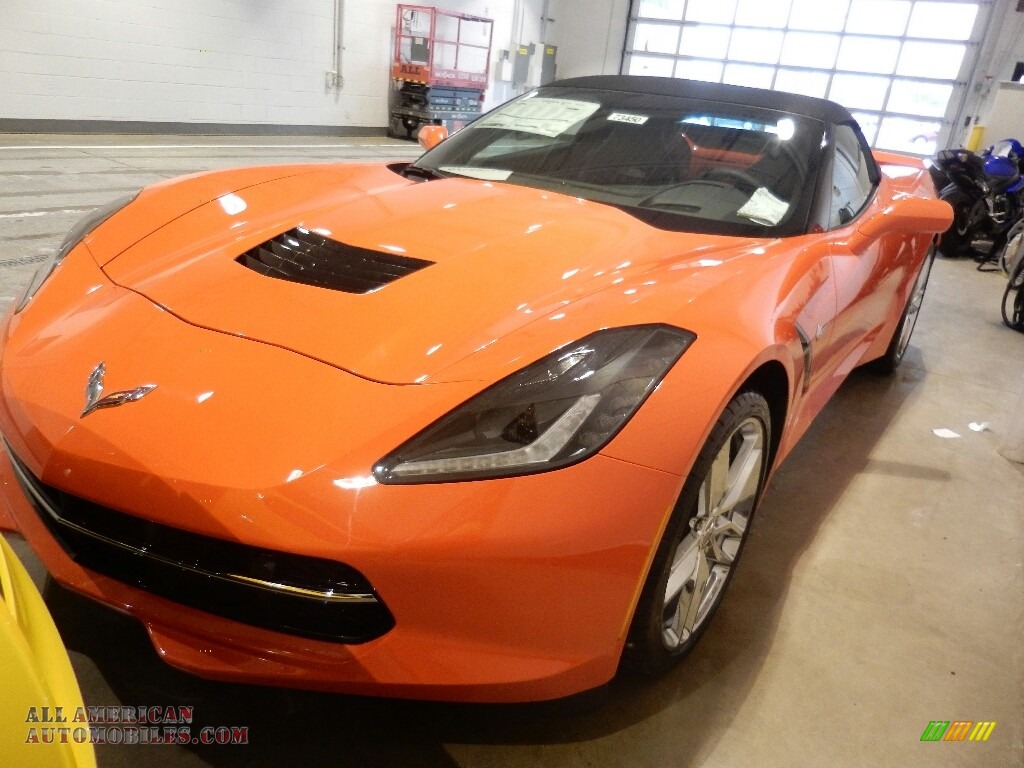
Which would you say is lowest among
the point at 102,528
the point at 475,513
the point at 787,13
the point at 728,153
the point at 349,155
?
the point at 349,155

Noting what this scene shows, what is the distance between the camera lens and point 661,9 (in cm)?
1380

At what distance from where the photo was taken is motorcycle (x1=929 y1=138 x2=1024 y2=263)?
678 cm

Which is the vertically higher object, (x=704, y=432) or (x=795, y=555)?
(x=704, y=432)

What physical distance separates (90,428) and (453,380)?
1.69ft

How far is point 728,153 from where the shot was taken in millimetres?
1974

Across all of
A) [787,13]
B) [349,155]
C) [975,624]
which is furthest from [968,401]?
[787,13]

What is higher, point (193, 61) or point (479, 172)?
point (479, 172)

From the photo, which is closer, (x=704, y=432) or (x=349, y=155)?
(x=704, y=432)

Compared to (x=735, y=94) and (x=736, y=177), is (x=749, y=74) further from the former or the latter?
(x=736, y=177)

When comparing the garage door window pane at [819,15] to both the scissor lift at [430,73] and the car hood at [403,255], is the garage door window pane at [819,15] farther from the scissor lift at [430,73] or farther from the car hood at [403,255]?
the car hood at [403,255]

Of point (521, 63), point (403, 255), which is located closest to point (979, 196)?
point (403, 255)

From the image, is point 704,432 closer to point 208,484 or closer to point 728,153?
point 208,484

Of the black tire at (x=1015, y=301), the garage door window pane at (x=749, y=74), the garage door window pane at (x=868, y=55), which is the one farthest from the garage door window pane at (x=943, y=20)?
the black tire at (x=1015, y=301)

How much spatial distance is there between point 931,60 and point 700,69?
3.68 metres
